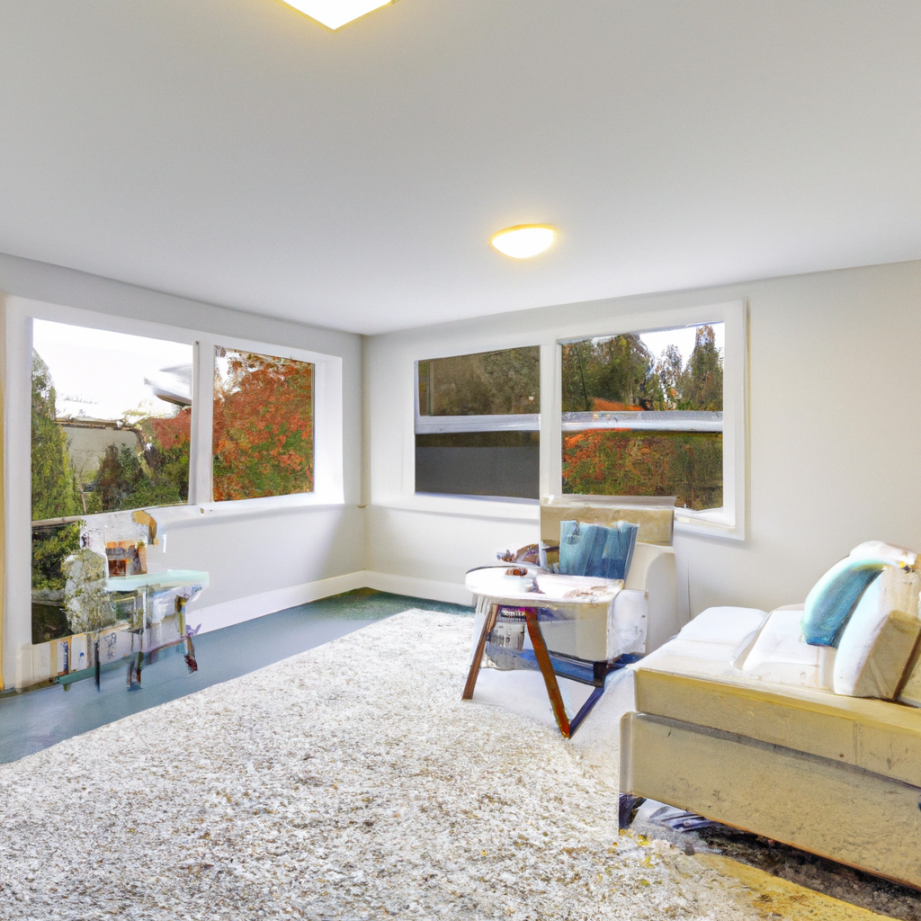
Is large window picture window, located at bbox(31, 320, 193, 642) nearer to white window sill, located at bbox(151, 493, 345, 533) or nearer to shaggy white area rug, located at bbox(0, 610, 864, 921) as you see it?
white window sill, located at bbox(151, 493, 345, 533)

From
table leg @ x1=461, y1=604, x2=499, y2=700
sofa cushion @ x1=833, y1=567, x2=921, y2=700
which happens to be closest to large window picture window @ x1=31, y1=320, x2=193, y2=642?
table leg @ x1=461, y1=604, x2=499, y2=700

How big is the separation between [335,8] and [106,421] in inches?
130


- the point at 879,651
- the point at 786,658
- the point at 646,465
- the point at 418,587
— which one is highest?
the point at 646,465

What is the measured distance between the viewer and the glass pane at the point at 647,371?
3998 millimetres

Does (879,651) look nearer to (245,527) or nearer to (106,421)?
(245,527)

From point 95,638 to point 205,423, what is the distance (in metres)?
1.62

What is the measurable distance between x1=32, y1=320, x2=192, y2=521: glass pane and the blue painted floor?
3.30 ft

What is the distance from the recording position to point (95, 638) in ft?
11.2

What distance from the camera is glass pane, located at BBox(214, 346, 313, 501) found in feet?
15.0

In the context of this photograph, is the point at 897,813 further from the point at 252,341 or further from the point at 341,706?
the point at 252,341

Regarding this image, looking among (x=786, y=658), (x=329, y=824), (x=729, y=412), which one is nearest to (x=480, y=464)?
(x=729, y=412)

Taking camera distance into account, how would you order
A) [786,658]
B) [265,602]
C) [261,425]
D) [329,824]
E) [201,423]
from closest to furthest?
[329,824] < [786,658] < [201,423] < [265,602] < [261,425]

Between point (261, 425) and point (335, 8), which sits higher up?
point (335, 8)

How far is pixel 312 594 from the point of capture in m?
5.13
